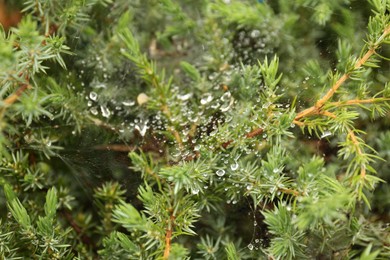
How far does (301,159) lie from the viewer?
0.71 metres

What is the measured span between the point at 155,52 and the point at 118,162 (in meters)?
0.27

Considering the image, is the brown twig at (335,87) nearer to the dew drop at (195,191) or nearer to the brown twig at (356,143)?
the brown twig at (356,143)

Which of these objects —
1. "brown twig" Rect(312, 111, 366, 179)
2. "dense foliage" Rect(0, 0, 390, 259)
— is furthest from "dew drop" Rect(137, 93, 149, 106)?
"brown twig" Rect(312, 111, 366, 179)

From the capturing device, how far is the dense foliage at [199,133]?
63 cm

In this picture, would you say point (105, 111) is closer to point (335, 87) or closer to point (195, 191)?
point (195, 191)

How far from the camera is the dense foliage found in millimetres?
632

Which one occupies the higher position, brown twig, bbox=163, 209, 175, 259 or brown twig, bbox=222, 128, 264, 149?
brown twig, bbox=222, 128, 264, 149

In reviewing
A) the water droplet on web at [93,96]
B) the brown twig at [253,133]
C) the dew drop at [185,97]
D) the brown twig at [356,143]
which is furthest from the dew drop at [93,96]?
the brown twig at [356,143]

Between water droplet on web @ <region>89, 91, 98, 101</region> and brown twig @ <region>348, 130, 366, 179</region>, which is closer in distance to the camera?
brown twig @ <region>348, 130, 366, 179</region>

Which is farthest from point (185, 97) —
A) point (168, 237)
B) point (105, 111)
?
point (168, 237)

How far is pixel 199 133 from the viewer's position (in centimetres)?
73

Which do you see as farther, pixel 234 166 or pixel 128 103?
pixel 128 103

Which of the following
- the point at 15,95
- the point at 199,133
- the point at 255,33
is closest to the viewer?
the point at 15,95

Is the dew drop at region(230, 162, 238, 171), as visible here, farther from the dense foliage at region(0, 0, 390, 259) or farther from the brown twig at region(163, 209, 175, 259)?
the brown twig at region(163, 209, 175, 259)
